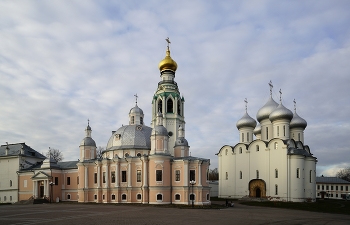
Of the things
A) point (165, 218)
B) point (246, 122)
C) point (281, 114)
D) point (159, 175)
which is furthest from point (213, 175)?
point (165, 218)

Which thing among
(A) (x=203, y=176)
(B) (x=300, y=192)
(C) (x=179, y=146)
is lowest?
(B) (x=300, y=192)

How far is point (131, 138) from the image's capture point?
44.7 m

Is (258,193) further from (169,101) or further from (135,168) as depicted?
(169,101)

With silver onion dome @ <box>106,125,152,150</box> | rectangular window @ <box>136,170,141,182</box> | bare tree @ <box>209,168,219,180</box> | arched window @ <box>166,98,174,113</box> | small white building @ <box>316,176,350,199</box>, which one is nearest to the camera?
rectangular window @ <box>136,170,141,182</box>

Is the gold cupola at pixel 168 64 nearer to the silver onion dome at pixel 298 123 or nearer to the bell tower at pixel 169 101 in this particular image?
the bell tower at pixel 169 101

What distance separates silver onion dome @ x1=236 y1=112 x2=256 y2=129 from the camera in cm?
5356

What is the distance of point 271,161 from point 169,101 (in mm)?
17707

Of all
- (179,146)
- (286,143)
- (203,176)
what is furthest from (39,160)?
(286,143)

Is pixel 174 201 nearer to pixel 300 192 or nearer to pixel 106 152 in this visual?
pixel 106 152

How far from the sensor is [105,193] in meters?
42.4

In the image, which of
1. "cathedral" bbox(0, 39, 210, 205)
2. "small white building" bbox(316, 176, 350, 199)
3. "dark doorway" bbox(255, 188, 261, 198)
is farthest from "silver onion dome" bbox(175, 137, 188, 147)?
"small white building" bbox(316, 176, 350, 199)

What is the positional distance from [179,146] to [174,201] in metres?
7.49

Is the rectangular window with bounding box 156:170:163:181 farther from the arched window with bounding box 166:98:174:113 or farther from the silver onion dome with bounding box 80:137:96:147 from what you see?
the arched window with bounding box 166:98:174:113

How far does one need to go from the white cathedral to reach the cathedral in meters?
10.1
